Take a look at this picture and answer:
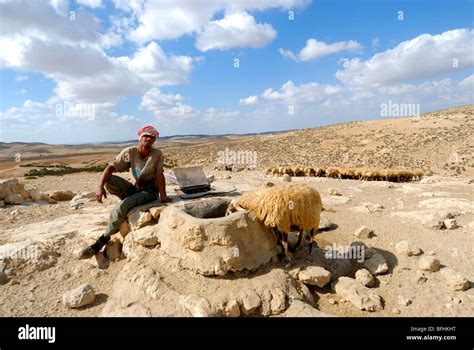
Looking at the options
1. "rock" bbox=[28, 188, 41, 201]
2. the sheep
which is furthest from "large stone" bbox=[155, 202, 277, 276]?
"rock" bbox=[28, 188, 41, 201]

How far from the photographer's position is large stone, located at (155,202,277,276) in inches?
199

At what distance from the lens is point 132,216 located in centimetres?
607

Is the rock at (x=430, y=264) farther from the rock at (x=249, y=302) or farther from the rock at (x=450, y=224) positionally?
the rock at (x=249, y=302)

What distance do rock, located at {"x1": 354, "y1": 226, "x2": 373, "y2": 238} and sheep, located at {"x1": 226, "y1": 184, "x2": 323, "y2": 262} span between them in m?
1.96

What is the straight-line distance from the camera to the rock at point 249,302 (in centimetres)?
463

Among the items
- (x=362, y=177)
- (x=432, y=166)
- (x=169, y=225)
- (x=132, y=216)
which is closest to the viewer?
(x=169, y=225)

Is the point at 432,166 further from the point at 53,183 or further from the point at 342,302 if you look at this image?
the point at 53,183

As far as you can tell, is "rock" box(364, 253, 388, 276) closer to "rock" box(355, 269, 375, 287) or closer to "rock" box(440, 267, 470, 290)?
"rock" box(355, 269, 375, 287)

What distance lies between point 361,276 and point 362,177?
39.5 ft

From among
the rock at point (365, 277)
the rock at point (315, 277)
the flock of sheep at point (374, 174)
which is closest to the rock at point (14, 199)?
the rock at point (315, 277)

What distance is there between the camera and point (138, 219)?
598cm

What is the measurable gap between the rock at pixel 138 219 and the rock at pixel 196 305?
5.75 ft

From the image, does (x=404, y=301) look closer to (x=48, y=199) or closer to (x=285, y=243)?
(x=285, y=243)
